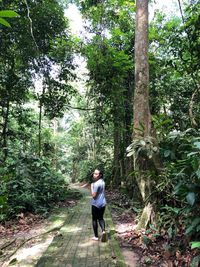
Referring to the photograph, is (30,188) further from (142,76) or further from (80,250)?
(142,76)

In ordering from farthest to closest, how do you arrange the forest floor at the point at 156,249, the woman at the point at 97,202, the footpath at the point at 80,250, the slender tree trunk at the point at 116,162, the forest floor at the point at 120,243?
the slender tree trunk at the point at 116,162 → the woman at the point at 97,202 → the footpath at the point at 80,250 → the forest floor at the point at 120,243 → the forest floor at the point at 156,249

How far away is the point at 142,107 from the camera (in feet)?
20.6

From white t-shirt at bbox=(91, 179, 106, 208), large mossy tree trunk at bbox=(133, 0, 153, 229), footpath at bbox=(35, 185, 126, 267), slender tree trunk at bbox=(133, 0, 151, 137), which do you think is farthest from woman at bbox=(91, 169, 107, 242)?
slender tree trunk at bbox=(133, 0, 151, 137)

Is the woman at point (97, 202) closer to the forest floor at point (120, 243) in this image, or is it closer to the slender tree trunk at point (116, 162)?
the forest floor at point (120, 243)

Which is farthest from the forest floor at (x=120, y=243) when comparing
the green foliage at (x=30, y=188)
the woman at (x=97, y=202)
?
the woman at (x=97, y=202)

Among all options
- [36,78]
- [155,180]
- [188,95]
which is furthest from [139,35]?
[36,78]

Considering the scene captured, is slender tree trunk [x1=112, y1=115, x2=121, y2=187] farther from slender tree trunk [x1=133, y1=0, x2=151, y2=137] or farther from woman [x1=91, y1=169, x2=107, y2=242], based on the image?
woman [x1=91, y1=169, x2=107, y2=242]

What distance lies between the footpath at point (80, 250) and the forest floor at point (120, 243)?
8.5 inches

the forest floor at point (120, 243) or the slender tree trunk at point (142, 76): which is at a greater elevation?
the slender tree trunk at point (142, 76)

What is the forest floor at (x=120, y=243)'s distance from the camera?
459 cm

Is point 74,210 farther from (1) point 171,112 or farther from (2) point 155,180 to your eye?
(1) point 171,112

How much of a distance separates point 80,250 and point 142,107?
323cm

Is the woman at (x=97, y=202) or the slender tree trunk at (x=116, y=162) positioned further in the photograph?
the slender tree trunk at (x=116, y=162)

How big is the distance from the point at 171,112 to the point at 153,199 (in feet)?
23.6
